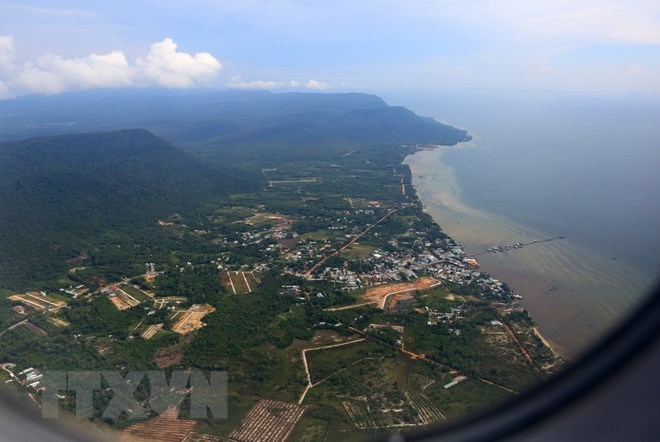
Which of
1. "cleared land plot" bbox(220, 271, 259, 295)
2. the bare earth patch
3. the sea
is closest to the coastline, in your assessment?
the sea

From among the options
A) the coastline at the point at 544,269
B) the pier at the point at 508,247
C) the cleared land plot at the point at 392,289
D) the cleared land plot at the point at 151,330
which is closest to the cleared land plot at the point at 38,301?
the cleared land plot at the point at 151,330

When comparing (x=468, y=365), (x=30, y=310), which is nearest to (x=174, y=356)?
(x=30, y=310)

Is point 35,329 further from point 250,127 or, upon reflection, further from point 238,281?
point 250,127

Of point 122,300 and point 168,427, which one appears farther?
point 122,300

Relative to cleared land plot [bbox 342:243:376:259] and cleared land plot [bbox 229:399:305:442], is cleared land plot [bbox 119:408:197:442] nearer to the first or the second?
cleared land plot [bbox 229:399:305:442]

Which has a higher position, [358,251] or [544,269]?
[544,269]

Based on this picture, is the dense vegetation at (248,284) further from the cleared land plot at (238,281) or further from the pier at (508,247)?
the pier at (508,247)

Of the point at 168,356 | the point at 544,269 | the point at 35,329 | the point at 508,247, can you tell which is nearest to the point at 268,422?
the point at 168,356
